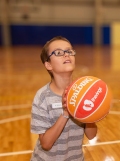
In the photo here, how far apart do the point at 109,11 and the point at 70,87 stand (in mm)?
18397

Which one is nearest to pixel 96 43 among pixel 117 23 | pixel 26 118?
pixel 117 23

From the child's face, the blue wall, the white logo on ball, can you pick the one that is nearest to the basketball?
the white logo on ball

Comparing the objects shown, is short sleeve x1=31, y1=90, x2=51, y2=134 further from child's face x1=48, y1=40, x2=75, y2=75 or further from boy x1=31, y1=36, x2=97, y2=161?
child's face x1=48, y1=40, x2=75, y2=75

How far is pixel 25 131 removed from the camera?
10.5 ft

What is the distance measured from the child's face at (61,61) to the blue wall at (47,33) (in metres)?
17.2

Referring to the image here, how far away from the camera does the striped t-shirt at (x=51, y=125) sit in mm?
1728

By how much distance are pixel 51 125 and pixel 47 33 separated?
57.7 feet

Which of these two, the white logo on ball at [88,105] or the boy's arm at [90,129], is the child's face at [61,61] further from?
the boy's arm at [90,129]

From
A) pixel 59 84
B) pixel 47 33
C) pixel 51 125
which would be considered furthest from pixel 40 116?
pixel 47 33

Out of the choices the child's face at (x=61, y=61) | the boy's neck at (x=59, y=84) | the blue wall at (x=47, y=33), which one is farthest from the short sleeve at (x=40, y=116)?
the blue wall at (x=47, y=33)

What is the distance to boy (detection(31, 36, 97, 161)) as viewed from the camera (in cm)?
166

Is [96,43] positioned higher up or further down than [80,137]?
further down

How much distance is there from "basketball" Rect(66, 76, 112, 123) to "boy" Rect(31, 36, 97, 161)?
51 millimetres

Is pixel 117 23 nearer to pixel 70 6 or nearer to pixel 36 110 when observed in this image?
pixel 70 6
